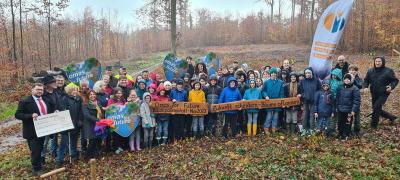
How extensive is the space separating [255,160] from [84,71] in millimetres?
8067

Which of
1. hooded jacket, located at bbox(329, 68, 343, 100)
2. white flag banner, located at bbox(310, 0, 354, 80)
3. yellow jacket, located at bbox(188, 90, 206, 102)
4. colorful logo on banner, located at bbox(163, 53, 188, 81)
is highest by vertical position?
white flag banner, located at bbox(310, 0, 354, 80)

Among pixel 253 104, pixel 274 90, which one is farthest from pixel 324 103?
pixel 253 104

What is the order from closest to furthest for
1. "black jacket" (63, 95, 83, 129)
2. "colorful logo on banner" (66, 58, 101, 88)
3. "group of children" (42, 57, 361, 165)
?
"black jacket" (63, 95, 83, 129) → "group of children" (42, 57, 361, 165) → "colorful logo on banner" (66, 58, 101, 88)

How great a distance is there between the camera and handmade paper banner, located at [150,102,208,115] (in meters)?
9.16

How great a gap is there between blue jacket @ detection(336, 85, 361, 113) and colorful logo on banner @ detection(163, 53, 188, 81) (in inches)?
277

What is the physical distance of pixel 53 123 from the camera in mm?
7512

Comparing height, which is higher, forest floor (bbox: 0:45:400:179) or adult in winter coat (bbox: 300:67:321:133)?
adult in winter coat (bbox: 300:67:321:133)

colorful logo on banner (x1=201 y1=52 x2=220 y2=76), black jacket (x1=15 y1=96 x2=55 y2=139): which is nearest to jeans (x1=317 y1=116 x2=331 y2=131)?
colorful logo on banner (x1=201 y1=52 x2=220 y2=76)

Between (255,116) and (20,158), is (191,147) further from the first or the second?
(20,158)

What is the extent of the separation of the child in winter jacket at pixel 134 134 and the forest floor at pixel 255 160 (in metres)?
0.39

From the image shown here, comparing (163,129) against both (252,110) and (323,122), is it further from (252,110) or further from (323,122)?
(323,122)

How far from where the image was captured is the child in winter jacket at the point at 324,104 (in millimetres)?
8666

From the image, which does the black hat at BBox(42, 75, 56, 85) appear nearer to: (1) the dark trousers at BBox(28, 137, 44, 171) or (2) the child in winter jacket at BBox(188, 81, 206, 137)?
(1) the dark trousers at BBox(28, 137, 44, 171)

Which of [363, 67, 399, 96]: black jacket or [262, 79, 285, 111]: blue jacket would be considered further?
[262, 79, 285, 111]: blue jacket
